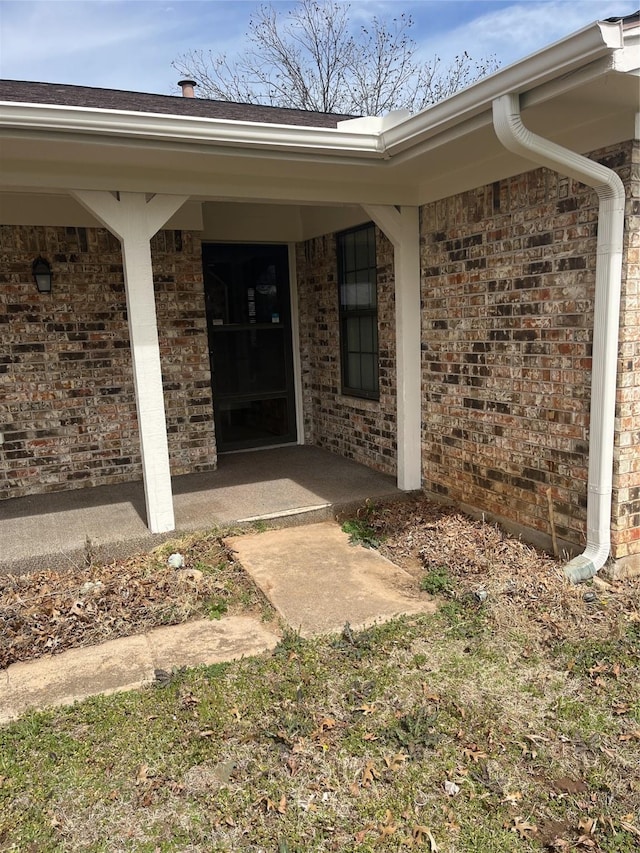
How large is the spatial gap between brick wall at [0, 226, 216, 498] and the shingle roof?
1101mm

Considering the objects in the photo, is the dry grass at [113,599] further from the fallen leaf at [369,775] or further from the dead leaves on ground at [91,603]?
the fallen leaf at [369,775]

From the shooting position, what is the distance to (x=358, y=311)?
20.1 ft

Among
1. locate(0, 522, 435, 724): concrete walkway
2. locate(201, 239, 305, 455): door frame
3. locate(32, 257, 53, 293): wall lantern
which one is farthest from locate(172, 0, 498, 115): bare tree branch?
locate(0, 522, 435, 724): concrete walkway

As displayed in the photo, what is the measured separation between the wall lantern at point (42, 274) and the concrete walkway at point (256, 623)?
2.81 meters

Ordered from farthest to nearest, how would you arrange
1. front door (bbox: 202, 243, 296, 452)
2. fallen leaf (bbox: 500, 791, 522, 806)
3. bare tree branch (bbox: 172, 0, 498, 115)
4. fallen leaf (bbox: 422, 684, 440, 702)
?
bare tree branch (bbox: 172, 0, 498, 115)
front door (bbox: 202, 243, 296, 452)
fallen leaf (bbox: 422, 684, 440, 702)
fallen leaf (bbox: 500, 791, 522, 806)

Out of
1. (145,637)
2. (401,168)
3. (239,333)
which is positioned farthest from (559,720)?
(239,333)

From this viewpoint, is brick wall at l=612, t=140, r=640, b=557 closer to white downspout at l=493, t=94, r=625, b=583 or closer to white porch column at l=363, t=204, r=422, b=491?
white downspout at l=493, t=94, r=625, b=583

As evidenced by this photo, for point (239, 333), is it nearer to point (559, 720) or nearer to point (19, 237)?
point (19, 237)

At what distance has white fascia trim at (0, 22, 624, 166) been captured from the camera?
276cm

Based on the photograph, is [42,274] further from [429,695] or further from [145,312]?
[429,695]

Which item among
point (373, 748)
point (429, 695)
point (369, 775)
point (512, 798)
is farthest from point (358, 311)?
point (512, 798)

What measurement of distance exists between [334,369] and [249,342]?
0.99 meters

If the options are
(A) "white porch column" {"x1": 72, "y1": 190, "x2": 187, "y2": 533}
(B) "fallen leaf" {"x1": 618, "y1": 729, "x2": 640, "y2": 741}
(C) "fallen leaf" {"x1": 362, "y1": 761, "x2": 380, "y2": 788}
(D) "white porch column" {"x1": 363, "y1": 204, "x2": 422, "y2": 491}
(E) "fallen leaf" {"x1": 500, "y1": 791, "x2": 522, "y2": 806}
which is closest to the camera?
(E) "fallen leaf" {"x1": 500, "y1": 791, "x2": 522, "y2": 806}

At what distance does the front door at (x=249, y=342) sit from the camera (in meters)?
6.61
